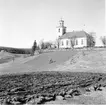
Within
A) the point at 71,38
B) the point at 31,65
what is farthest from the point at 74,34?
the point at 31,65

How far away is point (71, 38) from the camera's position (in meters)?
72.6

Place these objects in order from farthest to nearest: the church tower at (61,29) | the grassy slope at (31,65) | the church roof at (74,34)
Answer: the church tower at (61,29)
the church roof at (74,34)
the grassy slope at (31,65)

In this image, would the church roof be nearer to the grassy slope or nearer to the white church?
the white church

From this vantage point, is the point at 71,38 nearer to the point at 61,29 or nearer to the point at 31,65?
the point at 61,29

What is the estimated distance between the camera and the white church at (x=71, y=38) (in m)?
70.4

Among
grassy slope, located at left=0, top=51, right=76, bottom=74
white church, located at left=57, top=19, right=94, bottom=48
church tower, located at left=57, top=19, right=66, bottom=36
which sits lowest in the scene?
grassy slope, located at left=0, top=51, right=76, bottom=74

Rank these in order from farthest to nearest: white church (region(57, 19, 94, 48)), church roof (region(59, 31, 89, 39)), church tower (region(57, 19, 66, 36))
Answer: church tower (region(57, 19, 66, 36))
church roof (region(59, 31, 89, 39))
white church (region(57, 19, 94, 48))

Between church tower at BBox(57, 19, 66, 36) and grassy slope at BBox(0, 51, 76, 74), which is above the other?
church tower at BBox(57, 19, 66, 36)

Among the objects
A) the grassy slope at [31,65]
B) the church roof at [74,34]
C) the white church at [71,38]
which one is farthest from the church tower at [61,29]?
the grassy slope at [31,65]

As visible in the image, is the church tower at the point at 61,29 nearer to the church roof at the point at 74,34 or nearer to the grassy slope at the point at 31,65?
the church roof at the point at 74,34

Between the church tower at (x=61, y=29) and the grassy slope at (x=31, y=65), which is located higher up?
the church tower at (x=61, y=29)

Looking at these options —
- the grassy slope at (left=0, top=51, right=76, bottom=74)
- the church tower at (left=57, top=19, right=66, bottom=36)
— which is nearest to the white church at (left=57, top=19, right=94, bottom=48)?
the church tower at (left=57, top=19, right=66, bottom=36)

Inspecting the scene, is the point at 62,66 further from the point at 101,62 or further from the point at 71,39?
the point at 71,39

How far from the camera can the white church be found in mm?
70438
